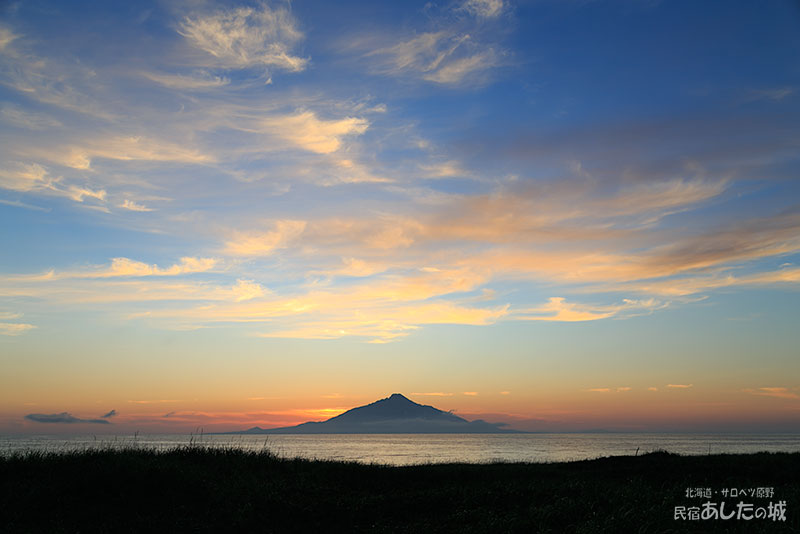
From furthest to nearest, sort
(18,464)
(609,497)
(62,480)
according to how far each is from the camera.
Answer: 1. (18,464)
2. (62,480)
3. (609,497)

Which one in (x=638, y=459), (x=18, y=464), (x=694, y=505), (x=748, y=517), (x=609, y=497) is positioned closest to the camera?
(x=748, y=517)

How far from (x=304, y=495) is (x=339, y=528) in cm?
335

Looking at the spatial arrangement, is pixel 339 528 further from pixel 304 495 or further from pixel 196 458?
pixel 196 458

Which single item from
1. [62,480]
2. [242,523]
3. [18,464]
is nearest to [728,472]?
[242,523]

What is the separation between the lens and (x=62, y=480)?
55.5 ft

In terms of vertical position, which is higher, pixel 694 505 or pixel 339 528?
pixel 694 505

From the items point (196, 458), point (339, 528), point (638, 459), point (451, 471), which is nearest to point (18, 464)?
point (196, 458)

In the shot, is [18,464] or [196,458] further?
[196,458]

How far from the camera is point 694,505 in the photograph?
1400 cm

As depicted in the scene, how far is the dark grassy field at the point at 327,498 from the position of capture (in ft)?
44.3

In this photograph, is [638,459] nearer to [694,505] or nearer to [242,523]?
[694,505]

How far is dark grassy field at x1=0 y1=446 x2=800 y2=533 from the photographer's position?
13.5 meters

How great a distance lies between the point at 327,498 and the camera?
1747cm

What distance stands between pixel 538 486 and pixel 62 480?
15.2 meters
